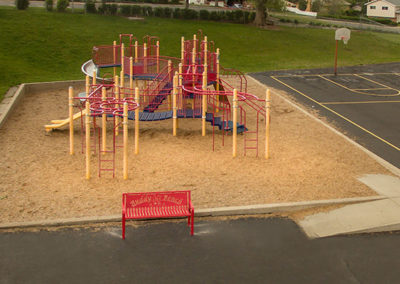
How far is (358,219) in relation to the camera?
35.7ft

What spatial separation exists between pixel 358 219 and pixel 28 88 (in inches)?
669

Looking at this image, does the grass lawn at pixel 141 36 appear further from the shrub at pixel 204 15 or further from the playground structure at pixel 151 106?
the playground structure at pixel 151 106

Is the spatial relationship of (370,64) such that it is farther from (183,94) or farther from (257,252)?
(257,252)

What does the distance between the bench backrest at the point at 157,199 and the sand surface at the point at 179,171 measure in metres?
0.60

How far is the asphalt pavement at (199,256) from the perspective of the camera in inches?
340

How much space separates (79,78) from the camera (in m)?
27.5

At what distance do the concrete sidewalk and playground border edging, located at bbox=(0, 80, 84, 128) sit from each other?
465 inches

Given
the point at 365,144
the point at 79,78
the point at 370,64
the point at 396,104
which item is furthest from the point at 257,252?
the point at 370,64

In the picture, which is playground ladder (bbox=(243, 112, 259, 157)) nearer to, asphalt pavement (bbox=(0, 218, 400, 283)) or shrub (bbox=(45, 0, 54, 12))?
asphalt pavement (bbox=(0, 218, 400, 283))

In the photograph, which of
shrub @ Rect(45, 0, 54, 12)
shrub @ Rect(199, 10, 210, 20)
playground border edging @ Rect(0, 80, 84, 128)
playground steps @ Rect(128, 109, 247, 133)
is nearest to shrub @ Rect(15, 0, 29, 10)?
shrub @ Rect(45, 0, 54, 12)

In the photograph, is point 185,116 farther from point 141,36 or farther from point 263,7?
point 263,7

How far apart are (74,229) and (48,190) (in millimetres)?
2082

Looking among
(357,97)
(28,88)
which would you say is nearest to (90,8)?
(28,88)

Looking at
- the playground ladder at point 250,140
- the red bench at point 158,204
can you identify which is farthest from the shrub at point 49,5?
the red bench at point 158,204
